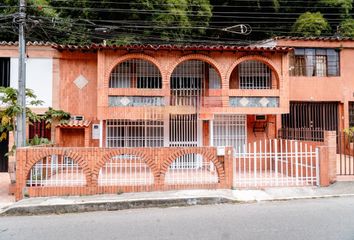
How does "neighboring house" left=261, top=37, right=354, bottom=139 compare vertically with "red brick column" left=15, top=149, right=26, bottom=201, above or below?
above

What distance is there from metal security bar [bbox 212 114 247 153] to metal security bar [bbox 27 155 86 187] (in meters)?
6.06

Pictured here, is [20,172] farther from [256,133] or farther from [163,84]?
[256,133]

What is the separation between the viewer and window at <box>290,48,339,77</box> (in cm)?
Answer: 1542

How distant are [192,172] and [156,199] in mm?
3080

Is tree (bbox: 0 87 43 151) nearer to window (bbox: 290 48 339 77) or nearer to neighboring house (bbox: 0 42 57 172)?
neighboring house (bbox: 0 42 57 172)

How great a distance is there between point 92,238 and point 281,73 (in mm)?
10039

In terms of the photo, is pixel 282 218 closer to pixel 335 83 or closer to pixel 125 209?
pixel 125 209

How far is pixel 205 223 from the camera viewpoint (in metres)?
6.69

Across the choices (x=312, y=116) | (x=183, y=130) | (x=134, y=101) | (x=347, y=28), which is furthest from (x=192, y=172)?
(x=347, y=28)

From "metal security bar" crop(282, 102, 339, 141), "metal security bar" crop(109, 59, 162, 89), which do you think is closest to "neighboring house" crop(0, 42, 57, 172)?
"metal security bar" crop(109, 59, 162, 89)

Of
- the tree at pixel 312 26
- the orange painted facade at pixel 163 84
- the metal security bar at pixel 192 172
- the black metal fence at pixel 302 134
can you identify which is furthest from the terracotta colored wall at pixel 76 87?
the tree at pixel 312 26

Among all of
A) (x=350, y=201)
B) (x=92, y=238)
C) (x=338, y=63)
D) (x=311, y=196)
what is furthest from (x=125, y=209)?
(x=338, y=63)

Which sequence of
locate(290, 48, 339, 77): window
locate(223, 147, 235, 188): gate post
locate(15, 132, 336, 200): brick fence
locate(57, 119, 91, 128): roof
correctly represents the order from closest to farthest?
1. locate(15, 132, 336, 200): brick fence
2. locate(223, 147, 235, 188): gate post
3. locate(57, 119, 91, 128): roof
4. locate(290, 48, 339, 77): window

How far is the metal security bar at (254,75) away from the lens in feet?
46.2
